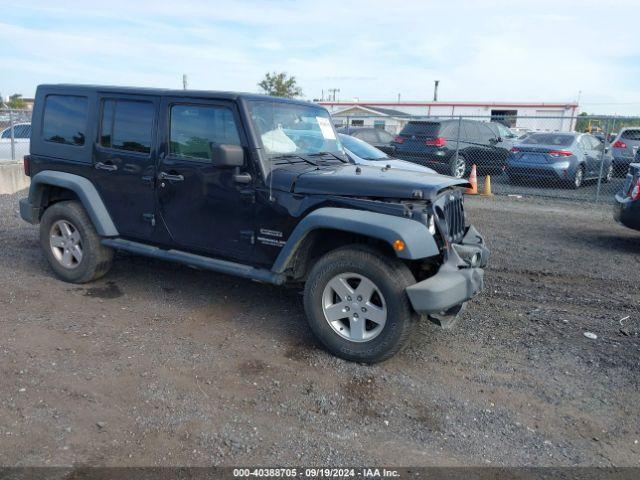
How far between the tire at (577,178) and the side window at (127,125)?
12233 mm

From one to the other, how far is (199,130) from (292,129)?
0.82 meters

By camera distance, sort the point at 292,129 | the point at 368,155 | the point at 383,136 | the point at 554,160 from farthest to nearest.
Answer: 1. the point at 383,136
2. the point at 554,160
3. the point at 368,155
4. the point at 292,129

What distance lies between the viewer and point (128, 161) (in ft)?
17.3

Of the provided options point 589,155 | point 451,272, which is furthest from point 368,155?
point 589,155

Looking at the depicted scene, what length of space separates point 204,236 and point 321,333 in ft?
4.63

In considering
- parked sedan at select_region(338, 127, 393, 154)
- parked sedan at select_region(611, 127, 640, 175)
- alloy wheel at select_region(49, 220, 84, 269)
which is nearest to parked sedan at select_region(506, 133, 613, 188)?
parked sedan at select_region(611, 127, 640, 175)

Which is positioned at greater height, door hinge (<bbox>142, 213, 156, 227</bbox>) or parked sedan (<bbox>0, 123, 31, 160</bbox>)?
parked sedan (<bbox>0, 123, 31, 160</bbox>)

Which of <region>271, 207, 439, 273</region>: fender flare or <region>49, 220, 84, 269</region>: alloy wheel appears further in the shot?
<region>49, 220, 84, 269</region>: alloy wheel

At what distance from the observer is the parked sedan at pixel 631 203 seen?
7484 millimetres

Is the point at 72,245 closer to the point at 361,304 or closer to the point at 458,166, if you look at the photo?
the point at 361,304

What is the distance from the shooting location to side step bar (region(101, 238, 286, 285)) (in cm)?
459

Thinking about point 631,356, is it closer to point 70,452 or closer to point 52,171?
point 70,452

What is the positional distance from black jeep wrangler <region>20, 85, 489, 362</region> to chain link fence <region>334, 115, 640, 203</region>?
9871mm

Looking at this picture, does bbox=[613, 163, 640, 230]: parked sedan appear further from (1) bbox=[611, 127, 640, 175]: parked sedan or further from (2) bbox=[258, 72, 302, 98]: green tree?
(2) bbox=[258, 72, 302, 98]: green tree
